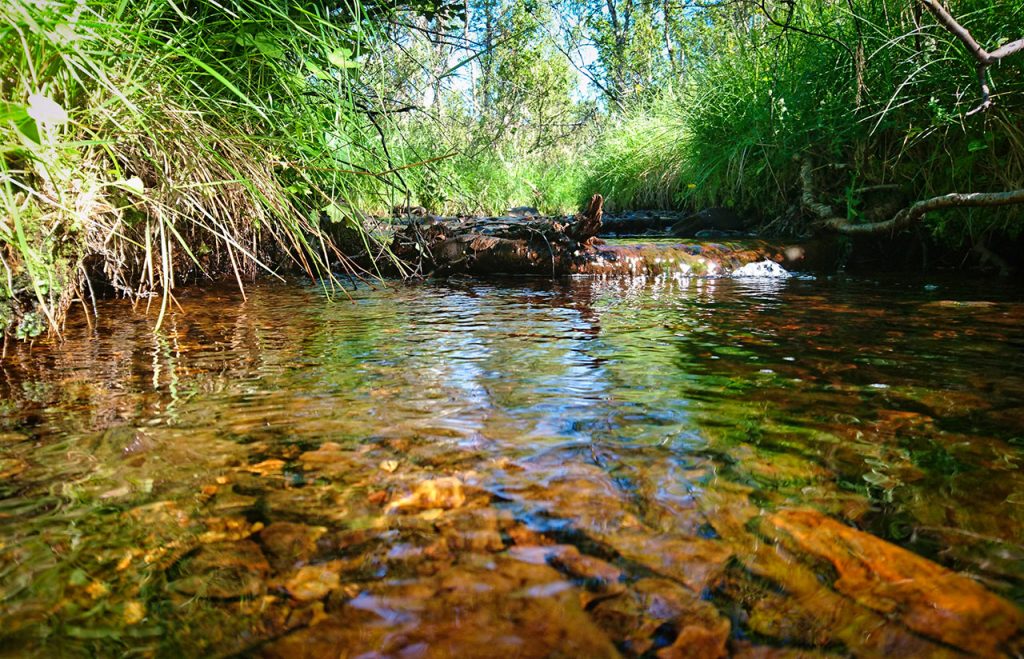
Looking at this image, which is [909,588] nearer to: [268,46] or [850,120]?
[268,46]

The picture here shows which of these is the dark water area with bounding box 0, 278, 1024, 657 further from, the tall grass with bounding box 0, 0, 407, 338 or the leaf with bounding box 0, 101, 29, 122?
the leaf with bounding box 0, 101, 29, 122

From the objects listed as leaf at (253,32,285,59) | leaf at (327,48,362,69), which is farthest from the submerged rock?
leaf at (253,32,285,59)

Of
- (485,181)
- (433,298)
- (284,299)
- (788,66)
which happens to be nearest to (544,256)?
(433,298)

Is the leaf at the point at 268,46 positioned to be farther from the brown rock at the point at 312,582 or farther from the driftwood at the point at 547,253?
the driftwood at the point at 547,253

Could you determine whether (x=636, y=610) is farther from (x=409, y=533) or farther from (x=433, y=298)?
(x=433, y=298)

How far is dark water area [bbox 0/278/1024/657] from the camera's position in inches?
32.5

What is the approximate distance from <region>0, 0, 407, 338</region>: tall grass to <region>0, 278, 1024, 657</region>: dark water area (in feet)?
1.41

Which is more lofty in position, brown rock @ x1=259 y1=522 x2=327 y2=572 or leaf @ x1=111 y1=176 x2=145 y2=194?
leaf @ x1=111 y1=176 x2=145 y2=194

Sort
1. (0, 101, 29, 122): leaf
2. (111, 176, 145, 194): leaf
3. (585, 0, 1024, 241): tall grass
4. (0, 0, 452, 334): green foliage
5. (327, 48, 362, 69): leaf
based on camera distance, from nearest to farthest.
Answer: (0, 101, 29, 122): leaf → (0, 0, 452, 334): green foliage → (111, 176, 145, 194): leaf → (327, 48, 362, 69): leaf → (585, 0, 1024, 241): tall grass

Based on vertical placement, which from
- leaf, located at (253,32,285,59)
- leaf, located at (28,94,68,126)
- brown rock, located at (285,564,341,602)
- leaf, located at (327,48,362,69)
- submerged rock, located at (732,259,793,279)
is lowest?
brown rock, located at (285,564,341,602)

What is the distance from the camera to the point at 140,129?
2.10 m

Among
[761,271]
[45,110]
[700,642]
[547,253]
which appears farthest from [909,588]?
[761,271]

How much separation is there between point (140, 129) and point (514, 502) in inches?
72.4

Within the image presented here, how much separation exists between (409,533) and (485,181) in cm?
952
